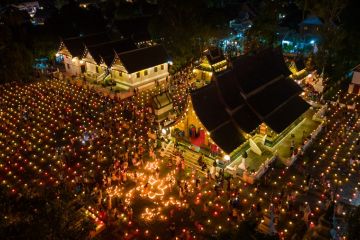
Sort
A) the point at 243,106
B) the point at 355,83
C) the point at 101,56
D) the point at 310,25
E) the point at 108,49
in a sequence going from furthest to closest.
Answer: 1. the point at 310,25
2. the point at 108,49
3. the point at 101,56
4. the point at 355,83
5. the point at 243,106

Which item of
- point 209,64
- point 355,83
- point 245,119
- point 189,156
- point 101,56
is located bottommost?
point 189,156

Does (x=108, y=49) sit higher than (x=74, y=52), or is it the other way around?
(x=74, y=52)

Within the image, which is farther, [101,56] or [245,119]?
[101,56]

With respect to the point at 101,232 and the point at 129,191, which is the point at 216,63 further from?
the point at 101,232

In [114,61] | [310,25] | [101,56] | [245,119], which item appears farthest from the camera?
[310,25]

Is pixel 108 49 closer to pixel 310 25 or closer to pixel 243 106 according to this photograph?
pixel 243 106

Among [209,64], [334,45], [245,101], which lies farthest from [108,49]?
[334,45]

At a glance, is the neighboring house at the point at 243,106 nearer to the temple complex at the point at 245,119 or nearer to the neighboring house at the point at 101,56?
the temple complex at the point at 245,119
